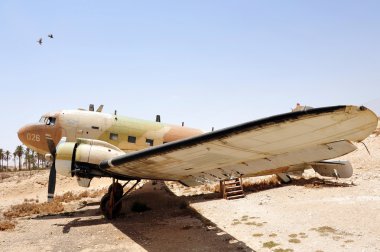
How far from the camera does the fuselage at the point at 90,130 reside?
48.1 ft

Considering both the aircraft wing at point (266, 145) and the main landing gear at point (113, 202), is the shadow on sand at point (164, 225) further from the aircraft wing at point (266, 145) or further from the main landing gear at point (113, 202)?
the aircraft wing at point (266, 145)

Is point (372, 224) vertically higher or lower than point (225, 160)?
lower

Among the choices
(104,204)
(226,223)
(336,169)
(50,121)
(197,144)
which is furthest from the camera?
(336,169)

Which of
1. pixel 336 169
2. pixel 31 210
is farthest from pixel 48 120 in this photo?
pixel 336 169

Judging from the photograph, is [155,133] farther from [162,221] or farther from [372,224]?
[372,224]

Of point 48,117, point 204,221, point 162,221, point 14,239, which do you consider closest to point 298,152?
point 204,221

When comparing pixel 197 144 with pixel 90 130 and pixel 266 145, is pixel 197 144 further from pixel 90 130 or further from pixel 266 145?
pixel 90 130

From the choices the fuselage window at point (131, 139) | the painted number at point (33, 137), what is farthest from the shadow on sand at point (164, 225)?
the painted number at point (33, 137)

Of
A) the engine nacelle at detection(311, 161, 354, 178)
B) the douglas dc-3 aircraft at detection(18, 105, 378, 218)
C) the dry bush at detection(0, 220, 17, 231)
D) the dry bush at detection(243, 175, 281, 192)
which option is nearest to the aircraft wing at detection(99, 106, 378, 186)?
the douglas dc-3 aircraft at detection(18, 105, 378, 218)

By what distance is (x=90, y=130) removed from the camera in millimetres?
14648

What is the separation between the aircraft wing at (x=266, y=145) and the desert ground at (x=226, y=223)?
2306 millimetres

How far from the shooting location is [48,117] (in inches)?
590

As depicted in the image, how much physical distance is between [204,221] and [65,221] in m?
6.00

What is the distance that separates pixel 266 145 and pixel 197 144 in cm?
142
